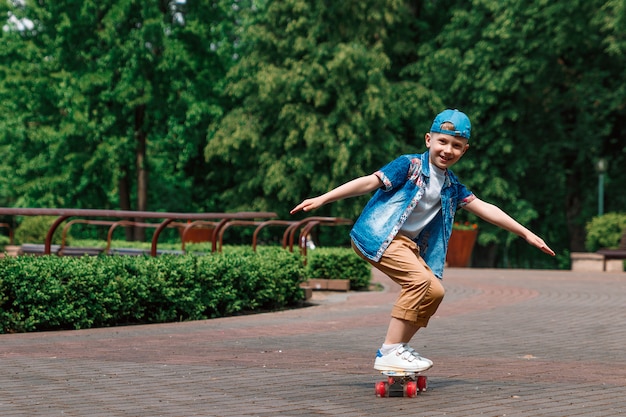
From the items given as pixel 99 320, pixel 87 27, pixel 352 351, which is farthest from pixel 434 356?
pixel 87 27

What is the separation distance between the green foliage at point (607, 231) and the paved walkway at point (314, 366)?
11642 mm

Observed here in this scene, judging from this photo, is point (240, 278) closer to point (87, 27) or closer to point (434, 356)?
point (434, 356)

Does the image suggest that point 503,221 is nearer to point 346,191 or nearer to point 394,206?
point 394,206

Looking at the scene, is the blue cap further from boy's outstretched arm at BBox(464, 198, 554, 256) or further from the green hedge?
the green hedge

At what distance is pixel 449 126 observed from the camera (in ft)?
20.5

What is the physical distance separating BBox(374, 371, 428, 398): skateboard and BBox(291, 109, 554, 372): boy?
4cm

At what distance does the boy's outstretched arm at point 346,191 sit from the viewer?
587 centimetres

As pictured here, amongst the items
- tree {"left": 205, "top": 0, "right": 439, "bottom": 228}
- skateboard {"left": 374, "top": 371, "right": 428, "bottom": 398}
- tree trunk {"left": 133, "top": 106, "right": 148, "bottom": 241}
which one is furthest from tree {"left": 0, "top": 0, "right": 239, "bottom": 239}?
skateboard {"left": 374, "top": 371, "right": 428, "bottom": 398}

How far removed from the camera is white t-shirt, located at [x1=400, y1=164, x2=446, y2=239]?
6250 mm

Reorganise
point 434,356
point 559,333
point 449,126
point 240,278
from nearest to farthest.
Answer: point 449,126 < point 434,356 < point 559,333 < point 240,278

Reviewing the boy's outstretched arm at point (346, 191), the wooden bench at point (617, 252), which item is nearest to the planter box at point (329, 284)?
the wooden bench at point (617, 252)

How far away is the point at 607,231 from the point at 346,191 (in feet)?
61.5

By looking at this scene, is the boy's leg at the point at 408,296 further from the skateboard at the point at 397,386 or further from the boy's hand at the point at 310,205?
the boy's hand at the point at 310,205

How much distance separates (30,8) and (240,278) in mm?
18690
